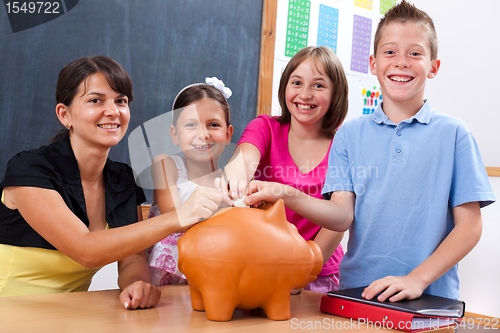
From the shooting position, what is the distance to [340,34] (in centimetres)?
293

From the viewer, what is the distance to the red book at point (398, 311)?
93 cm

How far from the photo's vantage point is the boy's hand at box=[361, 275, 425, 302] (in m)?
1.02

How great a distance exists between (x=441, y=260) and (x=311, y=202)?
0.31 metres

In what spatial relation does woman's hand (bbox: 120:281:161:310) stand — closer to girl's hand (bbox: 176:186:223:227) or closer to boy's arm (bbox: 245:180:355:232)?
girl's hand (bbox: 176:186:223:227)

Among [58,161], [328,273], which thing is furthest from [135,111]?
[328,273]

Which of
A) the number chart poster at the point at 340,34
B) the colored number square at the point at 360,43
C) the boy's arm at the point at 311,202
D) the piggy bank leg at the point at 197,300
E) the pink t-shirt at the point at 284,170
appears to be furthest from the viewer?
the colored number square at the point at 360,43

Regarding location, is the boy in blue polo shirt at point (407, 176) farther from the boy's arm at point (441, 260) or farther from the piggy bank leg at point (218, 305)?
the piggy bank leg at point (218, 305)

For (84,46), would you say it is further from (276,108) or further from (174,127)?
(276,108)

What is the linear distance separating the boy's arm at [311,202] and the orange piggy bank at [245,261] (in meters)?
0.13

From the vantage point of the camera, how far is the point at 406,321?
922mm

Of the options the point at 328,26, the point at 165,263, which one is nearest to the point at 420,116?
the point at 165,263

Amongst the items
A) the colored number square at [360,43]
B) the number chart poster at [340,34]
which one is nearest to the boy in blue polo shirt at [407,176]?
the number chart poster at [340,34]

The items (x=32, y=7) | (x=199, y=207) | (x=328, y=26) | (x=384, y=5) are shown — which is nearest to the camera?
(x=199, y=207)

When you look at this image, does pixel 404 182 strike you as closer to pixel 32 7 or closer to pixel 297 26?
pixel 32 7
